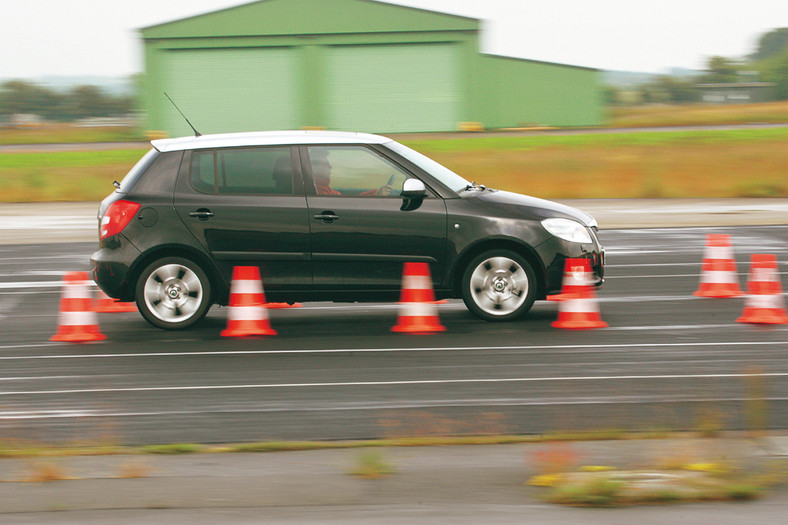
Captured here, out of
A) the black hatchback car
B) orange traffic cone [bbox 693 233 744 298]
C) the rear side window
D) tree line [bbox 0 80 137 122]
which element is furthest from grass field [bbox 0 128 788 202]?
tree line [bbox 0 80 137 122]

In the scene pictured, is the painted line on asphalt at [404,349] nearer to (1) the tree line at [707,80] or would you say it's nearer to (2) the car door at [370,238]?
(2) the car door at [370,238]

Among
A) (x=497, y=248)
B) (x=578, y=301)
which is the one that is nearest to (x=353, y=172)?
(x=497, y=248)

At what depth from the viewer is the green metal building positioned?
1790 inches

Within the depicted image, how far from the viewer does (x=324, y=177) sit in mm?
9445

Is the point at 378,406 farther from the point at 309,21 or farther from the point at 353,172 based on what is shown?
the point at 309,21

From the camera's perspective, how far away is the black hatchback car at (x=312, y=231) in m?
9.33

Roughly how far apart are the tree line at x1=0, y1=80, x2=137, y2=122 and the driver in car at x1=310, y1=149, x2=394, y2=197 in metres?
51.4

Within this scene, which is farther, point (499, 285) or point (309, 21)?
point (309, 21)

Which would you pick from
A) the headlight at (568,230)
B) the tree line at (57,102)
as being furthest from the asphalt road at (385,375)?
the tree line at (57,102)

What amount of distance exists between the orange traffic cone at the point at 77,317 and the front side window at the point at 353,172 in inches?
88.1

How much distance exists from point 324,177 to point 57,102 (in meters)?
62.3

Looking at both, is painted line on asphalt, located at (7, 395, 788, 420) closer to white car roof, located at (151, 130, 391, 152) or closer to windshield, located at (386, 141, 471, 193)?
windshield, located at (386, 141, 471, 193)

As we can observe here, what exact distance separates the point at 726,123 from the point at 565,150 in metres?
15.9

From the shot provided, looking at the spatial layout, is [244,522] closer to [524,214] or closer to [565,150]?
[524,214]
